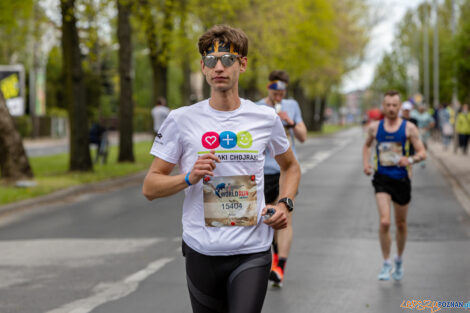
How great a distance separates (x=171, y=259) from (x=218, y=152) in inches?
207

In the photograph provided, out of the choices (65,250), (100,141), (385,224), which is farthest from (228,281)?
(100,141)

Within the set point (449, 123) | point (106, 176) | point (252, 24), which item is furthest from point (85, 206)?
point (252, 24)

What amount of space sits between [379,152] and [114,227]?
16.4 feet

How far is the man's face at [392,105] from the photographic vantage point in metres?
7.82

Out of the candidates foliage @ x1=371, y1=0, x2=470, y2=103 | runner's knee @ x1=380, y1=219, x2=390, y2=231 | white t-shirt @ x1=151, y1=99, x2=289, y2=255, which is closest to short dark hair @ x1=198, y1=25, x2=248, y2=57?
white t-shirt @ x1=151, y1=99, x2=289, y2=255

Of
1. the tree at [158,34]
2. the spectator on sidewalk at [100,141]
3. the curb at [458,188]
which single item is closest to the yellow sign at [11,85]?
the spectator on sidewalk at [100,141]

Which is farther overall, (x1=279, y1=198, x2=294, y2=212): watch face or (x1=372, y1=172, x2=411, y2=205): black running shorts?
(x1=372, y1=172, x2=411, y2=205): black running shorts

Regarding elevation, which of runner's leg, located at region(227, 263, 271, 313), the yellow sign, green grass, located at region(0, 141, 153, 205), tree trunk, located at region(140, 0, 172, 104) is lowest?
green grass, located at region(0, 141, 153, 205)

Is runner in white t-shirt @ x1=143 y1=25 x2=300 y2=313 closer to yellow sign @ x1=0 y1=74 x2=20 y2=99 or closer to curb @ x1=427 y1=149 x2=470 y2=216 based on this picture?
curb @ x1=427 y1=149 x2=470 y2=216

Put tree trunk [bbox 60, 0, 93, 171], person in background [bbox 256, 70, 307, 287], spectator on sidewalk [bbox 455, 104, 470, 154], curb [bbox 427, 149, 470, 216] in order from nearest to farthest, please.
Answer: person in background [bbox 256, 70, 307, 287]
curb [bbox 427, 149, 470, 216]
tree trunk [bbox 60, 0, 93, 171]
spectator on sidewalk [bbox 455, 104, 470, 154]

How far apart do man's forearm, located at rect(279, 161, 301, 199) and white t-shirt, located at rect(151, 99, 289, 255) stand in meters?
0.16

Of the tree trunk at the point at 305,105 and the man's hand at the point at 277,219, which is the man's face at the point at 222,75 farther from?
the tree trunk at the point at 305,105

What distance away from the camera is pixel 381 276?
25.2 ft

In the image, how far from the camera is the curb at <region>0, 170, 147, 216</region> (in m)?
14.3
